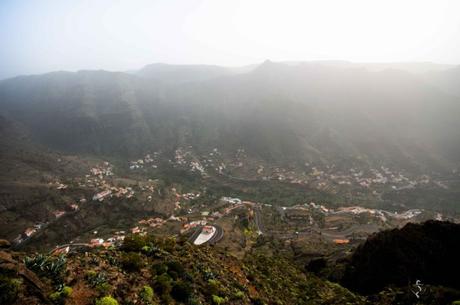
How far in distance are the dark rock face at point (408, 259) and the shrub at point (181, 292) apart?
904 inches

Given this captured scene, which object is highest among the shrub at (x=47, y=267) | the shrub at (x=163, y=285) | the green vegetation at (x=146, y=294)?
the shrub at (x=47, y=267)

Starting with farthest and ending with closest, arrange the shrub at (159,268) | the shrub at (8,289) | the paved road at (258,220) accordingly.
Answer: the paved road at (258,220) → the shrub at (159,268) → the shrub at (8,289)

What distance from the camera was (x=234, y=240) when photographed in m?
74.3

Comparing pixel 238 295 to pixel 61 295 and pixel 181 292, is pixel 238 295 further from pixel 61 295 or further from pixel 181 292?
pixel 61 295

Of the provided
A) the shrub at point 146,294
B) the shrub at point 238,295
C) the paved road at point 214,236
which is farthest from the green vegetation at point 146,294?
the paved road at point 214,236

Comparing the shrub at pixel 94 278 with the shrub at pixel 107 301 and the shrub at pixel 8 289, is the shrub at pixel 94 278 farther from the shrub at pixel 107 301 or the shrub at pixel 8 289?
the shrub at pixel 8 289

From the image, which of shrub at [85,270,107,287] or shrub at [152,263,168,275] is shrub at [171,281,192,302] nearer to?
shrub at [152,263,168,275]

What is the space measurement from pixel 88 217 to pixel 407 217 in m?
116

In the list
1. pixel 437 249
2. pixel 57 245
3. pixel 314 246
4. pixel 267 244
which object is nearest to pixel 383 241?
pixel 437 249

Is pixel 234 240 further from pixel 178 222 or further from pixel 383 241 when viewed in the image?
pixel 383 241

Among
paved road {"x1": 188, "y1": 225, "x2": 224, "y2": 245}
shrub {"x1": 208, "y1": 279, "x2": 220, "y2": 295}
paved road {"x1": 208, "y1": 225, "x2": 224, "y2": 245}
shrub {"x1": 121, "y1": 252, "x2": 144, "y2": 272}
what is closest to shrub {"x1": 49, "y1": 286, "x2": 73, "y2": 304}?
shrub {"x1": 121, "y1": 252, "x2": 144, "y2": 272}

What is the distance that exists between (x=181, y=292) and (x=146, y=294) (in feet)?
6.66

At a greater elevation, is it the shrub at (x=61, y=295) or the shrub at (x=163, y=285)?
the shrub at (x=61, y=295)

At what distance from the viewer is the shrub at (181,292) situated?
13078mm
